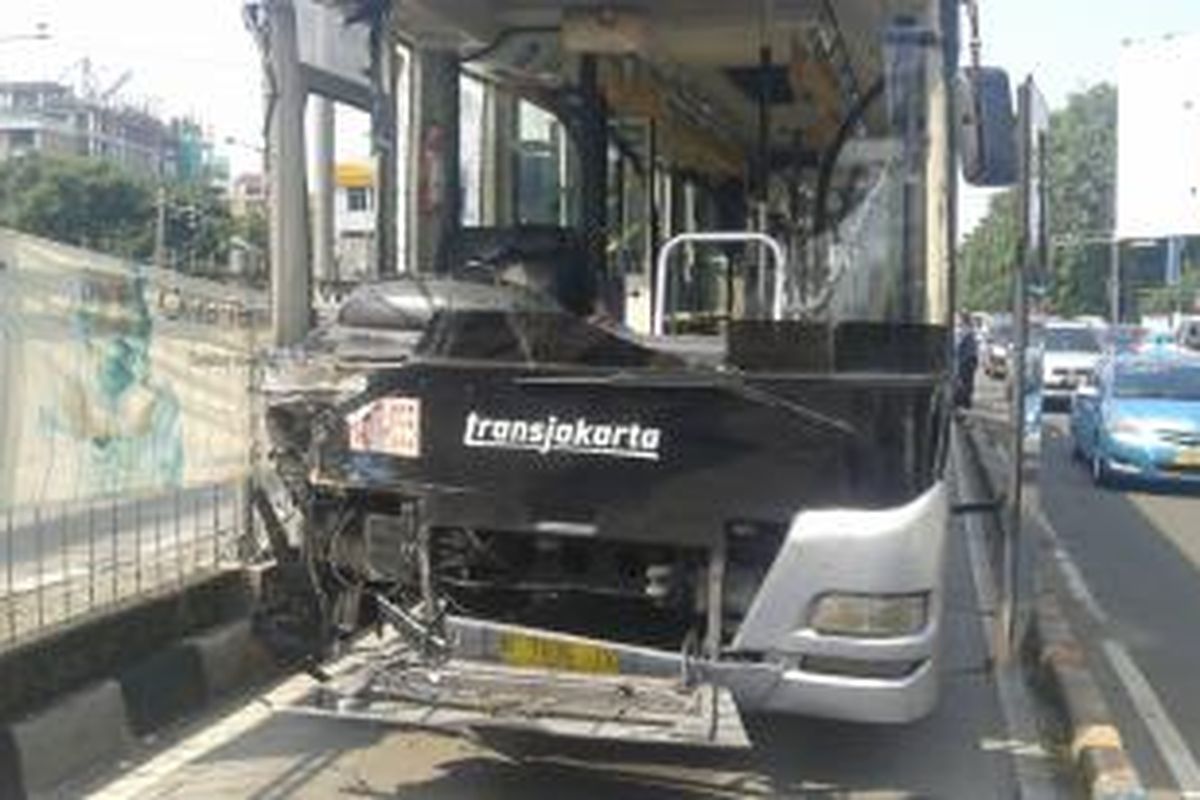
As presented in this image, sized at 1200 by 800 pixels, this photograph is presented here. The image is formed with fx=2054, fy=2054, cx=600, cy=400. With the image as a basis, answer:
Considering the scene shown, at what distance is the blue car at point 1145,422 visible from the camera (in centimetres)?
2083

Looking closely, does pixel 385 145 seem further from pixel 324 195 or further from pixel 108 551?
pixel 108 551

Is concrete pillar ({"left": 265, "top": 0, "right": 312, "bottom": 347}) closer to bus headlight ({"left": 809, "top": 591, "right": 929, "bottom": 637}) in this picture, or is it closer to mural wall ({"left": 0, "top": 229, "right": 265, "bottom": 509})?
mural wall ({"left": 0, "top": 229, "right": 265, "bottom": 509})

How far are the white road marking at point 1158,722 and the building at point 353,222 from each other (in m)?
3.72

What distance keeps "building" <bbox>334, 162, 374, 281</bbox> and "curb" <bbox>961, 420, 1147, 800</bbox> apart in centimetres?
330

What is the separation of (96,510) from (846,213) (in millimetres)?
3390

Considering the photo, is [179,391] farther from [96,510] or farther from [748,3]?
[748,3]

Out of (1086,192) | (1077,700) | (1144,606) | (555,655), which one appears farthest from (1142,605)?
(1086,192)

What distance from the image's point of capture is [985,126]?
7.24 metres

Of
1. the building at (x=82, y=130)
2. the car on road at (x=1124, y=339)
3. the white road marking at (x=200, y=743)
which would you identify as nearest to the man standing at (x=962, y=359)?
the white road marking at (x=200, y=743)

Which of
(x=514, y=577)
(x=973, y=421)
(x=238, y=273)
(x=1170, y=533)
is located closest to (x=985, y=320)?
(x=973, y=421)

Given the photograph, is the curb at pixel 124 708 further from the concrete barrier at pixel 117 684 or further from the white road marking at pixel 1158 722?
the white road marking at pixel 1158 722

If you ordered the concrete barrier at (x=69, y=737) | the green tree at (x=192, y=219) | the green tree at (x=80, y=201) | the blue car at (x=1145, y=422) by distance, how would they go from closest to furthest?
the concrete barrier at (x=69, y=737), the blue car at (x=1145, y=422), the green tree at (x=192, y=219), the green tree at (x=80, y=201)

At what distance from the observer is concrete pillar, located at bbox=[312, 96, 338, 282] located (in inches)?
305

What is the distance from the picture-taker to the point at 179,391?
9.55 meters
